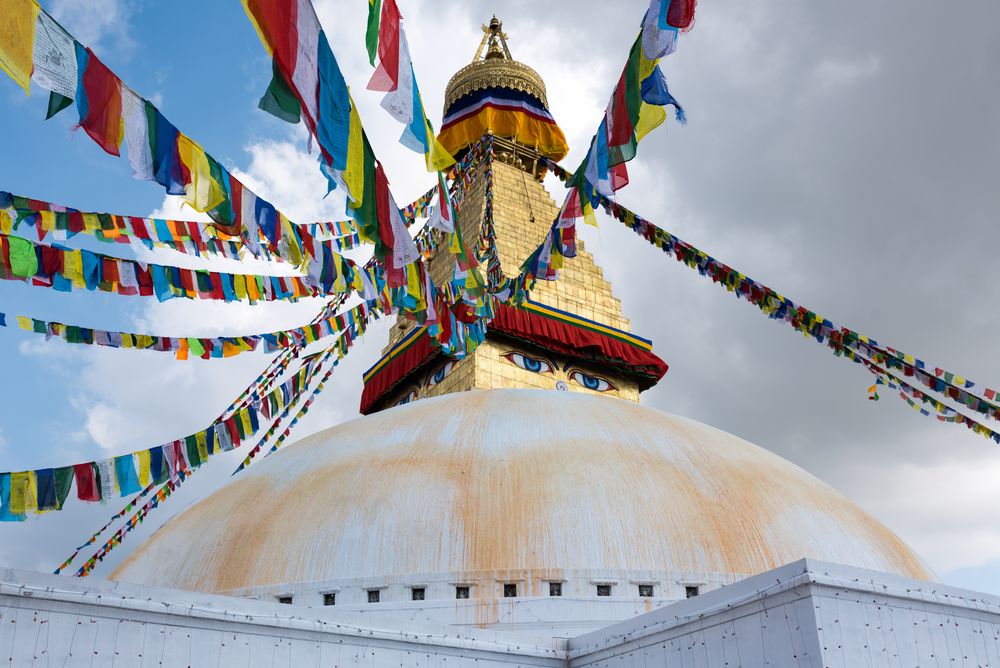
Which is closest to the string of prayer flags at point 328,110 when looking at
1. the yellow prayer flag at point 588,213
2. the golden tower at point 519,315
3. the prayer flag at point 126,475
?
the yellow prayer flag at point 588,213

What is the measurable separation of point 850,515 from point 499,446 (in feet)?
11.7

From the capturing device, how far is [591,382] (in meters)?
15.4

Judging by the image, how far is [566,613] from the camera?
22.3 feet

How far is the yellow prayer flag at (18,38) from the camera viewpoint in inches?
124

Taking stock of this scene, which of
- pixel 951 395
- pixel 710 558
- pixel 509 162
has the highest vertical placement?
pixel 509 162

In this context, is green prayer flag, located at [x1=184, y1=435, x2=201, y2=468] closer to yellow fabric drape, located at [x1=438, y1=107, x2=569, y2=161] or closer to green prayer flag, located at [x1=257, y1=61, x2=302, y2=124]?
A: green prayer flag, located at [x1=257, y1=61, x2=302, y2=124]

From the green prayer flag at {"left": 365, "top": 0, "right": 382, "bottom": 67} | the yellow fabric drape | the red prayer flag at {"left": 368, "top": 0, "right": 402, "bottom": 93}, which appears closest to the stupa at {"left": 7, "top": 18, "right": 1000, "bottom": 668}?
the red prayer flag at {"left": 368, "top": 0, "right": 402, "bottom": 93}

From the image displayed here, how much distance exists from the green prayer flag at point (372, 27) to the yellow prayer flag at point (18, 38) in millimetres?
1280

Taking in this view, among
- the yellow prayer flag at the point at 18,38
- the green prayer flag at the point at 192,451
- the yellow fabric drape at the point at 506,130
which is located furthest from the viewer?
the yellow fabric drape at the point at 506,130

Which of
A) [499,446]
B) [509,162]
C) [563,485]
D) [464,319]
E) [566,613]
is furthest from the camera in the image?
[509,162]

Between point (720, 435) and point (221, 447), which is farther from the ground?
point (720, 435)

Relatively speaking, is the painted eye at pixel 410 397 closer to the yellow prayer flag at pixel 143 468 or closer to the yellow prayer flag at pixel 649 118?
the yellow prayer flag at pixel 143 468

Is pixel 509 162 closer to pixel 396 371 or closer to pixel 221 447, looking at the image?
pixel 396 371

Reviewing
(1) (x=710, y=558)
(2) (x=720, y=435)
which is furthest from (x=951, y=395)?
(1) (x=710, y=558)
